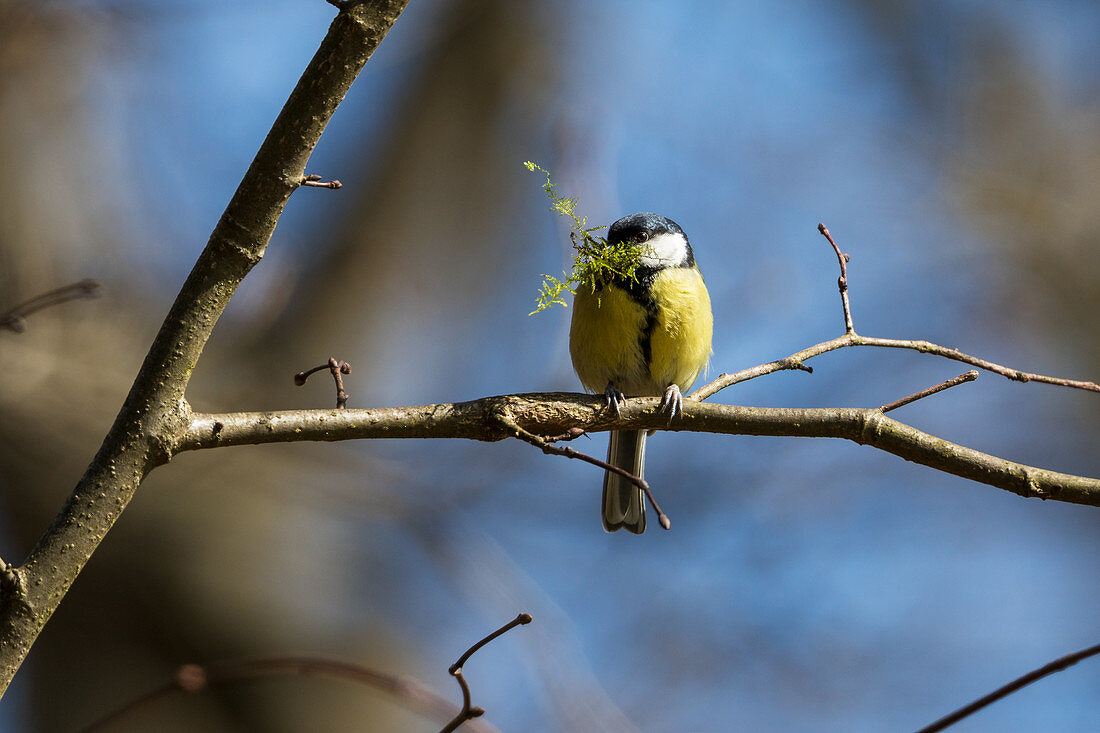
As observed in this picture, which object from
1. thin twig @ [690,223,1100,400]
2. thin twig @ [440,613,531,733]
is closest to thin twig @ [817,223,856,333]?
thin twig @ [690,223,1100,400]

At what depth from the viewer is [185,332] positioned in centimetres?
148

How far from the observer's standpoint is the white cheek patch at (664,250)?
3.25m

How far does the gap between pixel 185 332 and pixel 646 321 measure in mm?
1937

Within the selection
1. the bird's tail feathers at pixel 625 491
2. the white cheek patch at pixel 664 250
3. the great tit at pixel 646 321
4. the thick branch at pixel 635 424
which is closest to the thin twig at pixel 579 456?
the thick branch at pixel 635 424

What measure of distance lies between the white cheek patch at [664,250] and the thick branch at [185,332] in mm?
1843

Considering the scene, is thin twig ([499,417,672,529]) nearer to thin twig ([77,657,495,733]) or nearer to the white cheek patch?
thin twig ([77,657,495,733])

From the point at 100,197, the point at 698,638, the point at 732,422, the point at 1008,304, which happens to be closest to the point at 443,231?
the point at 100,197

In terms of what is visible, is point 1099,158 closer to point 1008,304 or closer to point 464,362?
point 1008,304

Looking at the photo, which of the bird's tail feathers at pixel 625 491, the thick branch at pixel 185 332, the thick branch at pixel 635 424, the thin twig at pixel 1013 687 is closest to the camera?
the thin twig at pixel 1013 687

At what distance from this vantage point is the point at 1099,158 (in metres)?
7.49

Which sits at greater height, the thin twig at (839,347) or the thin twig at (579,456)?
the thin twig at (839,347)

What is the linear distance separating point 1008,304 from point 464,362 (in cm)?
436

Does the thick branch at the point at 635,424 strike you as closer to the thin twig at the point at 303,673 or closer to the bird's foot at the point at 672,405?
the bird's foot at the point at 672,405

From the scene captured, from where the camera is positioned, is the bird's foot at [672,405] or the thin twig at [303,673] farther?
the bird's foot at [672,405]
